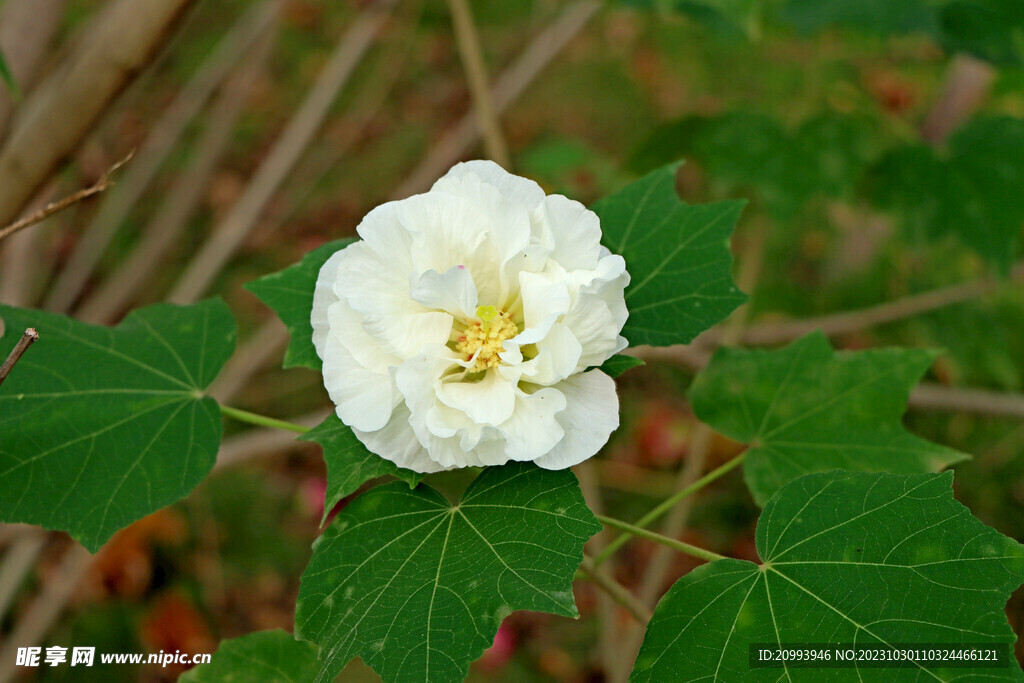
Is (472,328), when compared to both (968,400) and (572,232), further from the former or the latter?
(968,400)

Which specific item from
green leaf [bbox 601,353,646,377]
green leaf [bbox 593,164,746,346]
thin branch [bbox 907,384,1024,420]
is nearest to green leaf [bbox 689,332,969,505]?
green leaf [bbox 593,164,746,346]

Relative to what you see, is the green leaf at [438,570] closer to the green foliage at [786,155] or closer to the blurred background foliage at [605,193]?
the blurred background foliage at [605,193]

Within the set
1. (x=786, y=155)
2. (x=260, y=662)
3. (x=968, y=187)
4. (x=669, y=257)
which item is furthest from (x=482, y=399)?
(x=968, y=187)

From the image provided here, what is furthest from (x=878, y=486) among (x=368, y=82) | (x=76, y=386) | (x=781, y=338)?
(x=368, y=82)

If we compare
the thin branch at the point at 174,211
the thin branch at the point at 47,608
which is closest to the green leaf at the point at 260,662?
the thin branch at the point at 47,608

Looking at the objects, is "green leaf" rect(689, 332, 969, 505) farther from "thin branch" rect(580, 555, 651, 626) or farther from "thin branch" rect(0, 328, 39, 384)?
"thin branch" rect(0, 328, 39, 384)

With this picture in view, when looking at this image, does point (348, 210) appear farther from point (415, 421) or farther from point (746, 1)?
point (415, 421)
